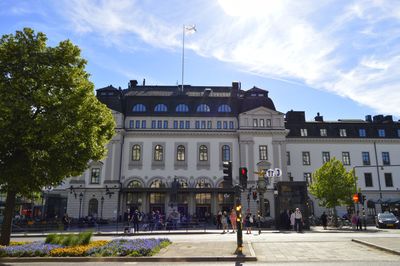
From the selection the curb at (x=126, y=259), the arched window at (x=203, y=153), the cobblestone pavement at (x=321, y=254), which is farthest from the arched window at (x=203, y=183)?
the curb at (x=126, y=259)

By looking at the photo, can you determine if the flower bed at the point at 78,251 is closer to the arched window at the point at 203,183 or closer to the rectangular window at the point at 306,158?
the arched window at the point at 203,183

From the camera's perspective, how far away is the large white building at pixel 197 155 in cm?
4741

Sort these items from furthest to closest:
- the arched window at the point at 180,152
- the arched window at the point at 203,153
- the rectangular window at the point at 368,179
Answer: the rectangular window at the point at 368,179, the arched window at the point at 203,153, the arched window at the point at 180,152

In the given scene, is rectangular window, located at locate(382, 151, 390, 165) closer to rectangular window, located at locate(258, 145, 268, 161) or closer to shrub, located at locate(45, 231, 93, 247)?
rectangular window, located at locate(258, 145, 268, 161)

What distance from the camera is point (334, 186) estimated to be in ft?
126

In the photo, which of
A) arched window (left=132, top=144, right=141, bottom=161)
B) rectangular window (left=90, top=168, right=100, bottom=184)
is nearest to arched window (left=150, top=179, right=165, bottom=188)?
arched window (left=132, top=144, right=141, bottom=161)

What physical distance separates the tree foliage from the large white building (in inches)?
294

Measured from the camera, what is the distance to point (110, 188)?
46.9 meters

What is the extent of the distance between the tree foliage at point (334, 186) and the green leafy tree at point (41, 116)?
2947cm

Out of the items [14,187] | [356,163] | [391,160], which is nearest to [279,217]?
[14,187]

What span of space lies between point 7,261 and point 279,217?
2328 centimetres

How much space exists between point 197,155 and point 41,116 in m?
35.5

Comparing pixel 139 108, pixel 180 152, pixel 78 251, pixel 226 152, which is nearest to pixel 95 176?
pixel 139 108

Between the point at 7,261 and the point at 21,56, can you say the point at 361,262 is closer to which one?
the point at 7,261
